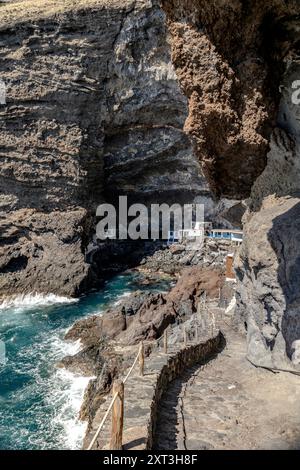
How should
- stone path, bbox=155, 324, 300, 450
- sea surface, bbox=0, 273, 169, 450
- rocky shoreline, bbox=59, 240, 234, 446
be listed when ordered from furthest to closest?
1. rocky shoreline, bbox=59, 240, 234, 446
2. sea surface, bbox=0, 273, 169, 450
3. stone path, bbox=155, 324, 300, 450

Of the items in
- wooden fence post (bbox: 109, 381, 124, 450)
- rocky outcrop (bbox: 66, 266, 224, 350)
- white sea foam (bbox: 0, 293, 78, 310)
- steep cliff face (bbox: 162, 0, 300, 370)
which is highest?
steep cliff face (bbox: 162, 0, 300, 370)

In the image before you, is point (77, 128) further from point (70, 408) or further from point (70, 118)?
point (70, 408)

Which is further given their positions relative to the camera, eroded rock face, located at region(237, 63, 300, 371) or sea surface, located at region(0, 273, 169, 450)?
sea surface, located at region(0, 273, 169, 450)

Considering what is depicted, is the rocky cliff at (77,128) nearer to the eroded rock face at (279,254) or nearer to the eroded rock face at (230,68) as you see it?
the eroded rock face at (279,254)

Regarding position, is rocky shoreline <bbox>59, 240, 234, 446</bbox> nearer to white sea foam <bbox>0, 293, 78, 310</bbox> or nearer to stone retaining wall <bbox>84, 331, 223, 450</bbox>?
stone retaining wall <bbox>84, 331, 223, 450</bbox>

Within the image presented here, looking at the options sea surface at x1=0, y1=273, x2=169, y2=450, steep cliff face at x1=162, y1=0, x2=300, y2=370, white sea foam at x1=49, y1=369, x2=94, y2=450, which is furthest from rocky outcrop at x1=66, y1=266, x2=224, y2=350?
steep cliff face at x1=162, y1=0, x2=300, y2=370

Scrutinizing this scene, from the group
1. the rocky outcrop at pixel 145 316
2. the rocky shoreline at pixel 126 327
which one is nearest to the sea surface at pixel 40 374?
the rocky shoreline at pixel 126 327

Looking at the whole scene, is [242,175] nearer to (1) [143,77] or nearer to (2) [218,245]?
(1) [143,77]
